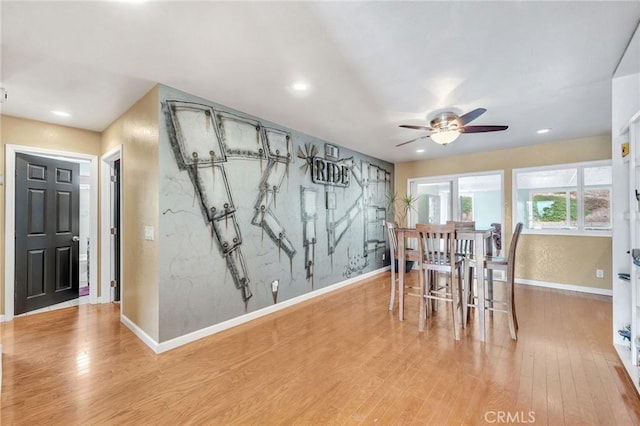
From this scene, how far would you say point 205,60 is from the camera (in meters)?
2.21

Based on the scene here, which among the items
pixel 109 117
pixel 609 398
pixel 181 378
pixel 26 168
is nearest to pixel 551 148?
pixel 609 398

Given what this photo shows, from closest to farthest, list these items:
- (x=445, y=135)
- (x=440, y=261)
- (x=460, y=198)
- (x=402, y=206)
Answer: (x=440, y=261) < (x=445, y=135) < (x=460, y=198) < (x=402, y=206)

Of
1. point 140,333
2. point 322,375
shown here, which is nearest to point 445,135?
point 322,375

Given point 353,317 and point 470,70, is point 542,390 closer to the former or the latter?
point 353,317

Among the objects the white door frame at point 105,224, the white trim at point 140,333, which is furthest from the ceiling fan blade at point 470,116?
the white door frame at point 105,224

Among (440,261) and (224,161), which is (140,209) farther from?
(440,261)

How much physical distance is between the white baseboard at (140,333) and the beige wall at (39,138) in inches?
59.9

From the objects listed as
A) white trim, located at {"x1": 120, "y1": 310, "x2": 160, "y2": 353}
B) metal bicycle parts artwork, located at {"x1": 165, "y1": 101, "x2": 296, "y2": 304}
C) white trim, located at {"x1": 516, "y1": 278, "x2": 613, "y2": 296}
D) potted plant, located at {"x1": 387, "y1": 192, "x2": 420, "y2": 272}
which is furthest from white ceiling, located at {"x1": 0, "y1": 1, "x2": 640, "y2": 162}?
potted plant, located at {"x1": 387, "y1": 192, "x2": 420, "y2": 272}

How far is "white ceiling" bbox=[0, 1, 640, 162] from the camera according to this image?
170 cm

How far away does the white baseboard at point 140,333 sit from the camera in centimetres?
256

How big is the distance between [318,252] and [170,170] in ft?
8.01

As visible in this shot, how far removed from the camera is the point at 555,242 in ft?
15.2

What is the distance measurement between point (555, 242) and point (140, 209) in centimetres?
613

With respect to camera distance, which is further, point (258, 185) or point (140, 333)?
point (258, 185)
